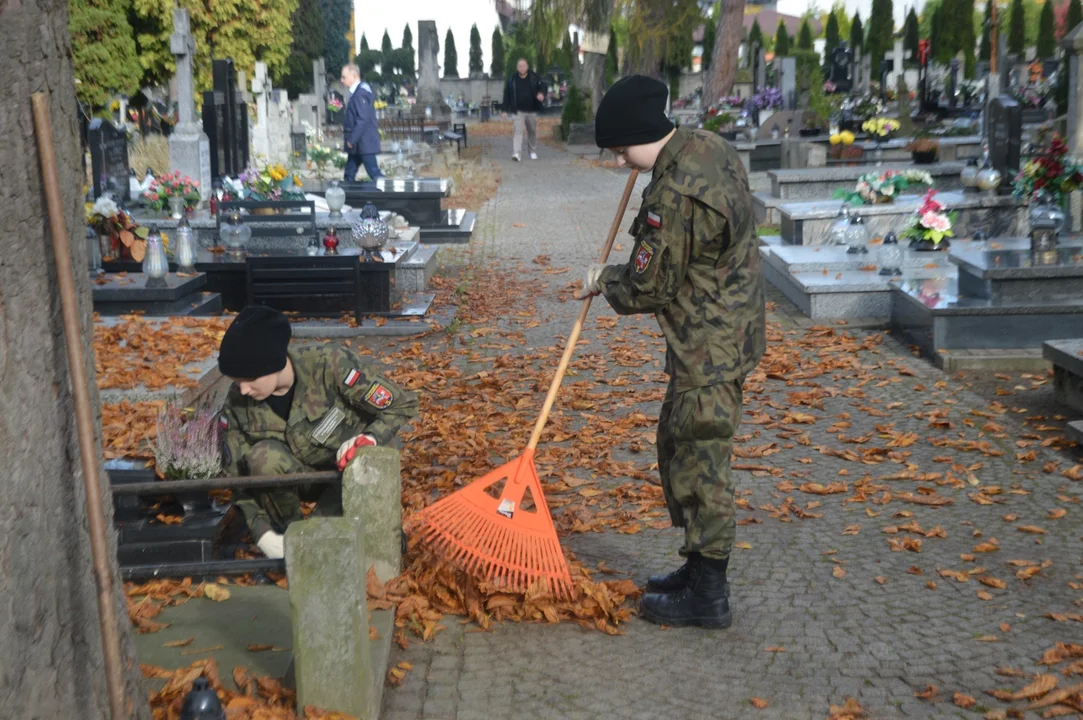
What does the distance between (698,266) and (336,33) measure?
60605mm

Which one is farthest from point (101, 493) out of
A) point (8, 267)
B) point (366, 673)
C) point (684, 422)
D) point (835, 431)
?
point (835, 431)

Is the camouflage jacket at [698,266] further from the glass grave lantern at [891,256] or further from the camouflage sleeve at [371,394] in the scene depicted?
the glass grave lantern at [891,256]

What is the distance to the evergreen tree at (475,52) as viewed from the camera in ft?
247

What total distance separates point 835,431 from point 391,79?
6575cm

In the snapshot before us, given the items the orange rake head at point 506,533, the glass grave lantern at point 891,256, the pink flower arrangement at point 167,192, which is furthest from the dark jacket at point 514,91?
the orange rake head at point 506,533

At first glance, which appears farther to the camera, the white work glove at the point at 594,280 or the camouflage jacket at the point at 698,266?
the white work glove at the point at 594,280

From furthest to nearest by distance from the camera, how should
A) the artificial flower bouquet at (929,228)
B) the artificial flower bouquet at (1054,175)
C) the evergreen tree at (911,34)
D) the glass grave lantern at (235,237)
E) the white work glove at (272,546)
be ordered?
the evergreen tree at (911,34) → the artificial flower bouquet at (929,228) → the glass grave lantern at (235,237) → the artificial flower bouquet at (1054,175) → the white work glove at (272,546)

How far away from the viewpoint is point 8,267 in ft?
8.84

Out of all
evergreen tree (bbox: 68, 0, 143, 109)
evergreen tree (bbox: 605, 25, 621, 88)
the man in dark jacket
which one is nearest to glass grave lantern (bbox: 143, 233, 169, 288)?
the man in dark jacket

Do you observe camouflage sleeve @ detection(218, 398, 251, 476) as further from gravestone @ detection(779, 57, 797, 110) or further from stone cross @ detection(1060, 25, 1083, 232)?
gravestone @ detection(779, 57, 797, 110)

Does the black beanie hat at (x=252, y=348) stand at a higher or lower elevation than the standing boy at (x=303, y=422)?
higher

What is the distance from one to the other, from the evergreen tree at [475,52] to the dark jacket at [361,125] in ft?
199

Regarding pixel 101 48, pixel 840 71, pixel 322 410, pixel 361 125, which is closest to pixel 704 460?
pixel 322 410

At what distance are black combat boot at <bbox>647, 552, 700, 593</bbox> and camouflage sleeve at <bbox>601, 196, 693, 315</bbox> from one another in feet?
3.08
